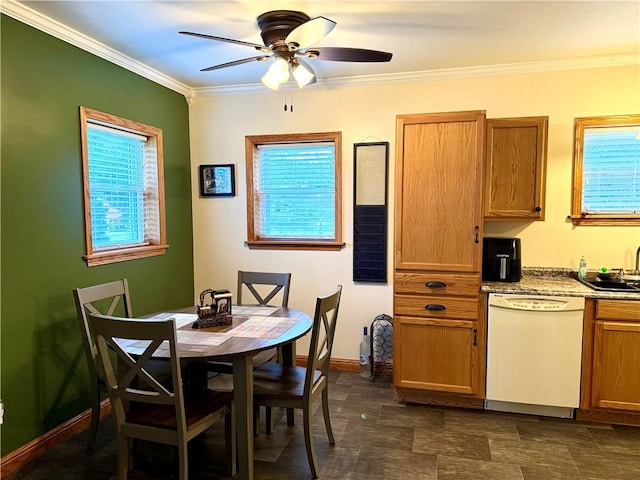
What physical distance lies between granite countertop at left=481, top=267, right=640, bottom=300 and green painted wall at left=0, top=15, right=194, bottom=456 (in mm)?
2750

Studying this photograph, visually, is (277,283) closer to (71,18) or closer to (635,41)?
(71,18)

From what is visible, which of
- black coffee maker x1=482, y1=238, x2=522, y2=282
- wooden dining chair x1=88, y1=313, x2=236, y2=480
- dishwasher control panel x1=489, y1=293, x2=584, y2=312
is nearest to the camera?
wooden dining chair x1=88, y1=313, x2=236, y2=480

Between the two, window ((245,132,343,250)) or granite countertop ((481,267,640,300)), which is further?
window ((245,132,343,250))

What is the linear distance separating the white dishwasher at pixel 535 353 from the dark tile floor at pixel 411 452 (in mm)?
151

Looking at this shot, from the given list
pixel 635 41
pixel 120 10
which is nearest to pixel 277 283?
pixel 120 10

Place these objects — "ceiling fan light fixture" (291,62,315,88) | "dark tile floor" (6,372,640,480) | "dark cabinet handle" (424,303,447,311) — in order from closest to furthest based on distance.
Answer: "dark tile floor" (6,372,640,480), "ceiling fan light fixture" (291,62,315,88), "dark cabinet handle" (424,303,447,311)

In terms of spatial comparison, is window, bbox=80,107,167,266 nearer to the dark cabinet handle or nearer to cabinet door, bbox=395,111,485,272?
cabinet door, bbox=395,111,485,272

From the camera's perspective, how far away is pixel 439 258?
3.02 m

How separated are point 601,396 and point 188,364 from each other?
8.72 ft

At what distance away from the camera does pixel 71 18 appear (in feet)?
8.16

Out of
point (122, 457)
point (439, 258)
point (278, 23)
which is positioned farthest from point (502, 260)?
point (122, 457)

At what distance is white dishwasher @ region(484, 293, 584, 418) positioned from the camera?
112 inches

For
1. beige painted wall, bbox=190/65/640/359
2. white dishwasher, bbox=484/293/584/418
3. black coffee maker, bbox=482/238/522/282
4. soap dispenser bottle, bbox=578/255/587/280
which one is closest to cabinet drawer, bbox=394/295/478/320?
white dishwasher, bbox=484/293/584/418

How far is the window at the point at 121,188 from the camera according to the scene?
2.92 meters
